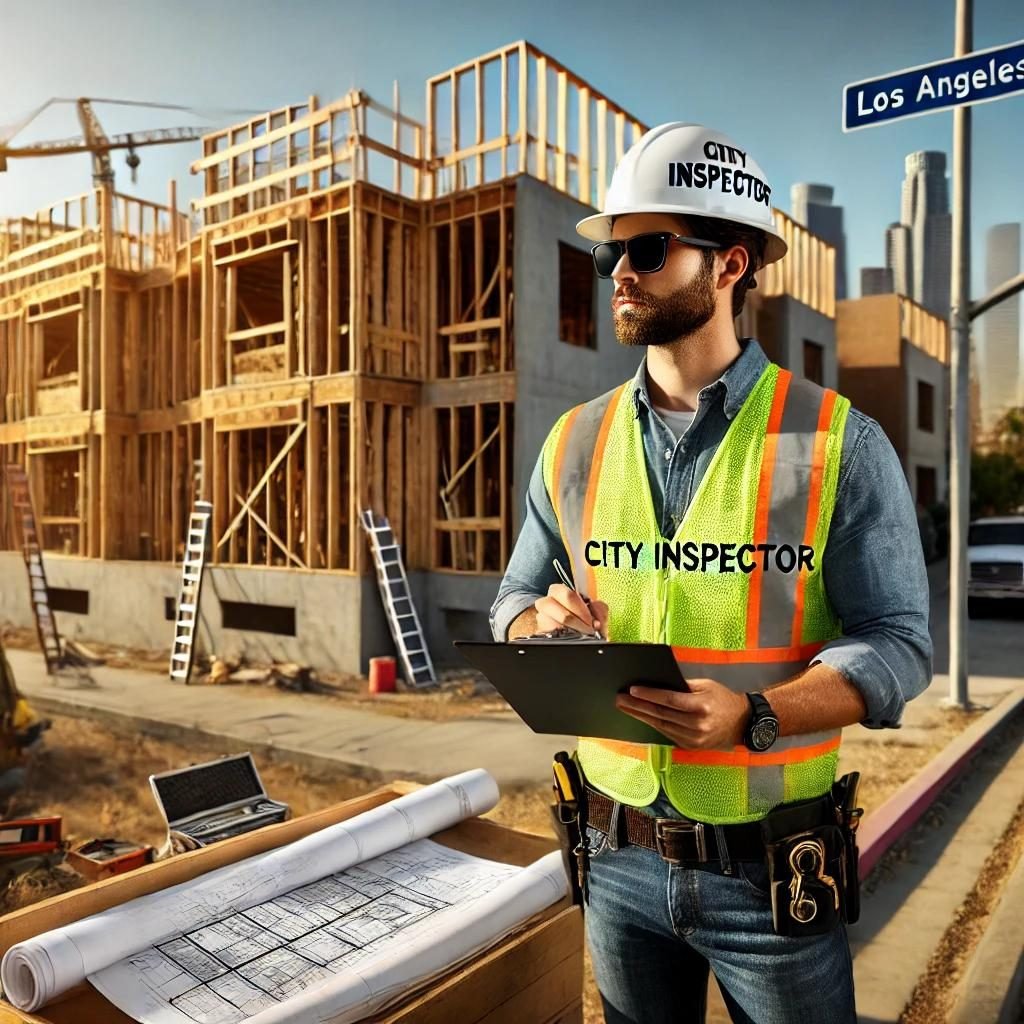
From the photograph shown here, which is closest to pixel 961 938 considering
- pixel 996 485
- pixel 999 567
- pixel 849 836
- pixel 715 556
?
pixel 849 836

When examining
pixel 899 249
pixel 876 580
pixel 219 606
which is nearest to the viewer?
pixel 876 580

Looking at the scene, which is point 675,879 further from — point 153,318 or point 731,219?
Result: point 153,318

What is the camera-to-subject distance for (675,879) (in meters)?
1.48

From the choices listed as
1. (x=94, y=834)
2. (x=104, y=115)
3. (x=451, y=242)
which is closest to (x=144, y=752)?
(x=94, y=834)

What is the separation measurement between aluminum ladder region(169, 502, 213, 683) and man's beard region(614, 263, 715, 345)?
33.5 feet

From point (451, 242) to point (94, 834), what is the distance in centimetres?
772

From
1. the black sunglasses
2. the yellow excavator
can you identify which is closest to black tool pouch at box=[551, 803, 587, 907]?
the black sunglasses

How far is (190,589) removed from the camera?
37.3ft

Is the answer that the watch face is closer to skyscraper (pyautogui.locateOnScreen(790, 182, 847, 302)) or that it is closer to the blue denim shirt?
the blue denim shirt

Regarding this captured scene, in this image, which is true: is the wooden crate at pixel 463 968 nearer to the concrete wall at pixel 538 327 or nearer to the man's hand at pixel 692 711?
the man's hand at pixel 692 711

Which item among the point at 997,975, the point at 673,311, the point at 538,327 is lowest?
the point at 997,975

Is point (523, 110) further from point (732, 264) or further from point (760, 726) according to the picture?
point (760, 726)

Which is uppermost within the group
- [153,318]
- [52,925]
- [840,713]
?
[153,318]

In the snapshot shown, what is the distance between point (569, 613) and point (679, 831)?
0.41 meters
